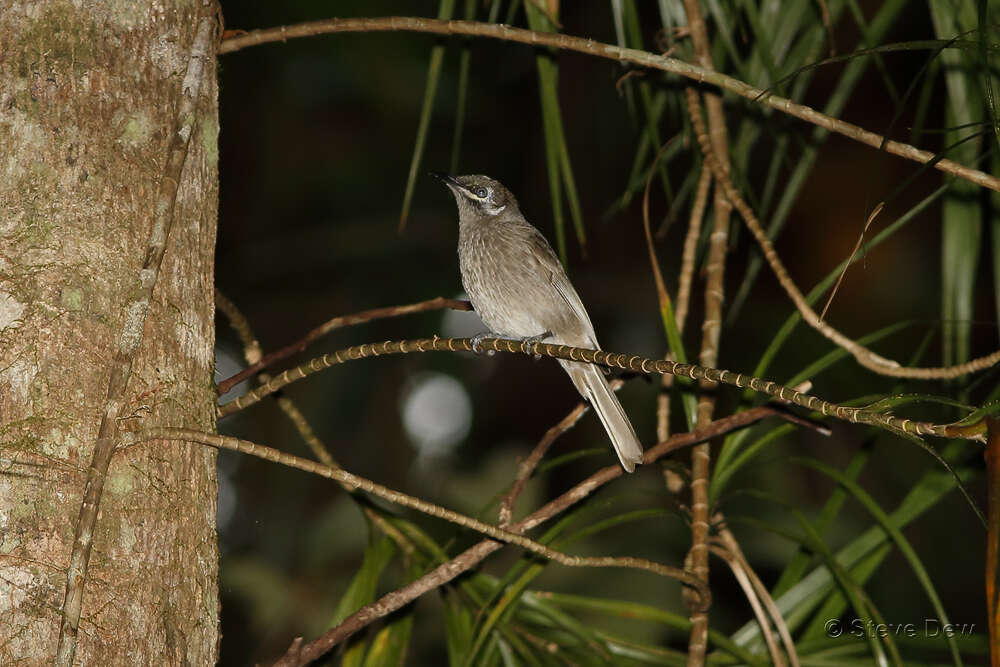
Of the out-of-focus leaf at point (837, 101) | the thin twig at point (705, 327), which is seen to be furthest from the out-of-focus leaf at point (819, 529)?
the out-of-focus leaf at point (837, 101)

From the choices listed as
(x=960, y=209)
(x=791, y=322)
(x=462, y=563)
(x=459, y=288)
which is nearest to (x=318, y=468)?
(x=462, y=563)

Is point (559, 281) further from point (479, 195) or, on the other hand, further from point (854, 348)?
point (854, 348)

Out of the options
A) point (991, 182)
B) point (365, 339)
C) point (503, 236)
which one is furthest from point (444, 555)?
point (365, 339)

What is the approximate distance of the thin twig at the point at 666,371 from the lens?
1.69 metres

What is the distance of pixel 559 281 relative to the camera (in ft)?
15.0

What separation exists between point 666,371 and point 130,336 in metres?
1.05

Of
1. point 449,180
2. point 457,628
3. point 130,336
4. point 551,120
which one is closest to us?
point 130,336

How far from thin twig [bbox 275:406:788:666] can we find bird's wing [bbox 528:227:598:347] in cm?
179

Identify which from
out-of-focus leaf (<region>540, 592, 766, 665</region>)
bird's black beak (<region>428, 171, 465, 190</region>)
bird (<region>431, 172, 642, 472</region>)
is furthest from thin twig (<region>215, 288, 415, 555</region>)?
bird's black beak (<region>428, 171, 465, 190</region>)

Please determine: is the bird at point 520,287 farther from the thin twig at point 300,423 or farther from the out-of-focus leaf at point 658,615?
the out-of-focus leaf at point 658,615

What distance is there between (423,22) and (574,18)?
573cm

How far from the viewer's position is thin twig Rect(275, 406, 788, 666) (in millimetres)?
2170

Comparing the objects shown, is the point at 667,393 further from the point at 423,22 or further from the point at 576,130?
the point at 576,130

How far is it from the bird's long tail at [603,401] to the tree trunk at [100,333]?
6.29 ft
